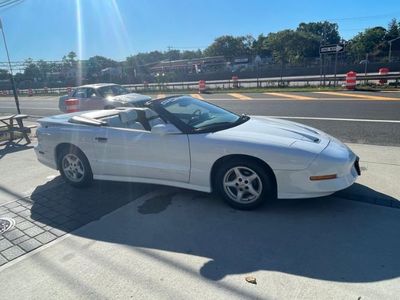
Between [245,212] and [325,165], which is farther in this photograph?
[245,212]

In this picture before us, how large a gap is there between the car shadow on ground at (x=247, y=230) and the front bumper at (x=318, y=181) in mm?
284

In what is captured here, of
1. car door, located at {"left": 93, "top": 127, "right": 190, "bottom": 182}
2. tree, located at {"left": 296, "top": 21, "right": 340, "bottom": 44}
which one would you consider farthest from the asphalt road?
tree, located at {"left": 296, "top": 21, "right": 340, "bottom": 44}

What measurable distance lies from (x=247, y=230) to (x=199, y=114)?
184 cm

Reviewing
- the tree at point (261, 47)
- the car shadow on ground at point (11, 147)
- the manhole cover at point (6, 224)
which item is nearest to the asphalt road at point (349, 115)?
the manhole cover at point (6, 224)

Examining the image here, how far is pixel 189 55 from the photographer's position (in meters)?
131

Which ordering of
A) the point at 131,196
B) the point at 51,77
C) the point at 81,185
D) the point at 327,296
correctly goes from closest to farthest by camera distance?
the point at 327,296, the point at 131,196, the point at 81,185, the point at 51,77

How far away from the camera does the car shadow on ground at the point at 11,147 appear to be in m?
7.75

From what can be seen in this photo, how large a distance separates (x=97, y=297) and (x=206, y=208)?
1720mm

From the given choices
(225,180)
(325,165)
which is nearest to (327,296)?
(325,165)

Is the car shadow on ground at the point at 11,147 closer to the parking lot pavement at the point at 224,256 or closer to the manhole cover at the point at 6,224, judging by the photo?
the manhole cover at the point at 6,224

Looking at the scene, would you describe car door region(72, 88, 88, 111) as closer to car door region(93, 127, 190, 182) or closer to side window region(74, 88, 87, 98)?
side window region(74, 88, 87, 98)

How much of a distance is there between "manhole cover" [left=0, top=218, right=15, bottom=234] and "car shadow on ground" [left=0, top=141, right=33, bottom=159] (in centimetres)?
386

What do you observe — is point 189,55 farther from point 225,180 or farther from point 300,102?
point 225,180

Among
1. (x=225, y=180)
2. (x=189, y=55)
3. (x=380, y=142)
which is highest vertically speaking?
(x=189, y=55)
